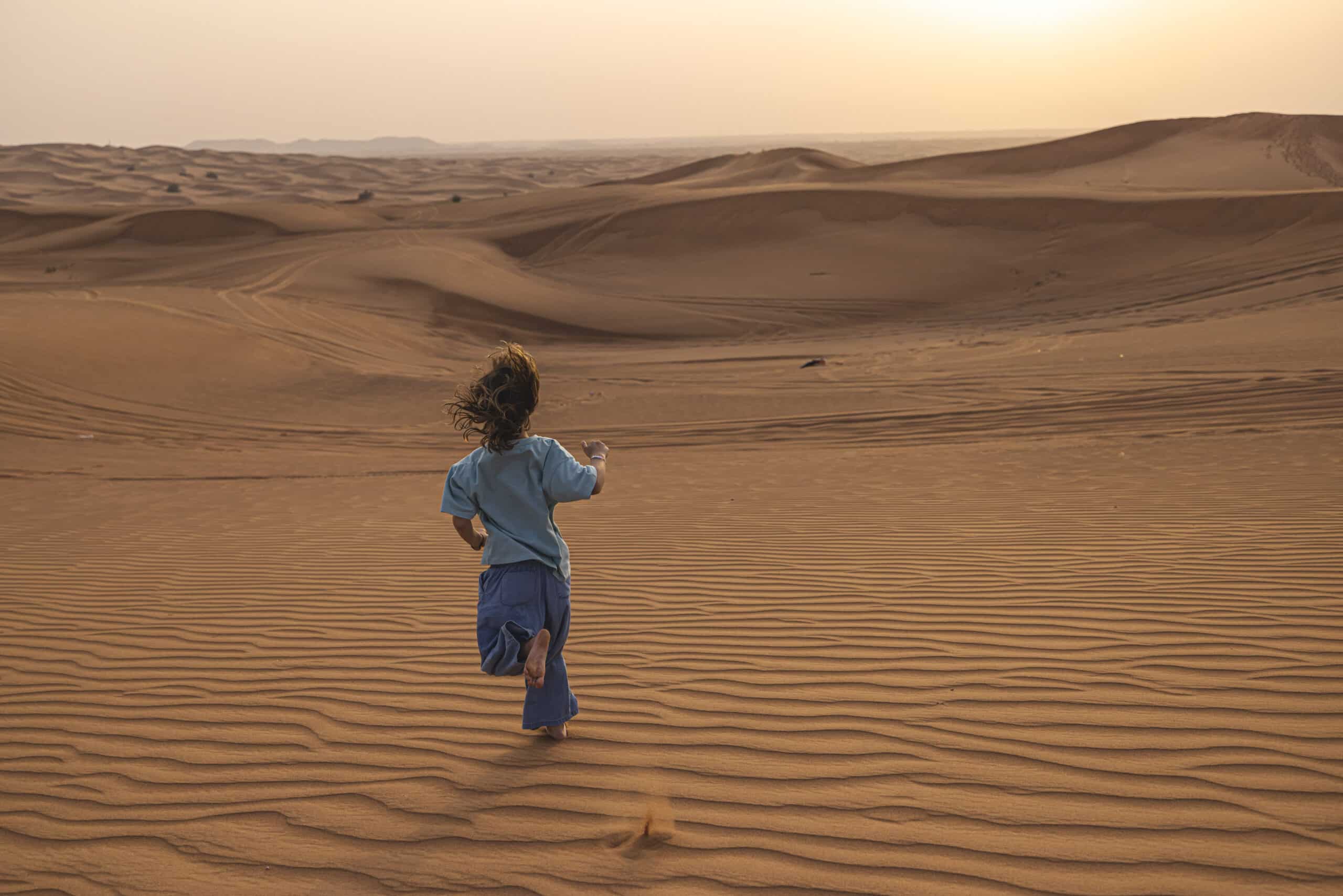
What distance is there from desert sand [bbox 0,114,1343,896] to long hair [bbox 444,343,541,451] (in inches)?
43.0

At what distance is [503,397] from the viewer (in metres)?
3.28

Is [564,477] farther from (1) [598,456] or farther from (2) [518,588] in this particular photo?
(2) [518,588]

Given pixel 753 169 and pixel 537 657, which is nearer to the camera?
pixel 537 657

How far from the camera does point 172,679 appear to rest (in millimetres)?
4586

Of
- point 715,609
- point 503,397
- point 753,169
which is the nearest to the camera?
point 503,397

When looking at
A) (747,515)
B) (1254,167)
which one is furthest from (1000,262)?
(747,515)

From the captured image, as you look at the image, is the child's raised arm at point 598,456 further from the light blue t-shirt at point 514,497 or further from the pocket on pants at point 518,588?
the pocket on pants at point 518,588

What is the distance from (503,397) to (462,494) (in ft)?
1.20

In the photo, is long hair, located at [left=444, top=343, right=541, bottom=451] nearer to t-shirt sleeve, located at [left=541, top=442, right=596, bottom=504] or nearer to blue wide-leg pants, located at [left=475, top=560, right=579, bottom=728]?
t-shirt sleeve, located at [left=541, top=442, right=596, bottom=504]

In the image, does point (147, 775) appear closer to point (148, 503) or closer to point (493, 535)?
point (493, 535)

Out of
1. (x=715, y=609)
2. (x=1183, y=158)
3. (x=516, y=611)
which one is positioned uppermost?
(x=1183, y=158)

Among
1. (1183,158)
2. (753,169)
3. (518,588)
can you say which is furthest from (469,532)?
(753,169)

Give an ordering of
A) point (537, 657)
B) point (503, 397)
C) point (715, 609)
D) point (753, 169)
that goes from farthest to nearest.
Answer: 1. point (753, 169)
2. point (715, 609)
3. point (537, 657)
4. point (503, 397)

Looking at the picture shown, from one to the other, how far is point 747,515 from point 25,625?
13.9ft
